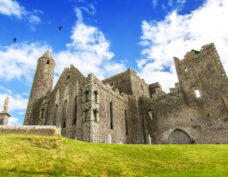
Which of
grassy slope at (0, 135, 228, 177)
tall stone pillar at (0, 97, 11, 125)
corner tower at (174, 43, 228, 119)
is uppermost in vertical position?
corner tower at (174, 43, 228, 119)

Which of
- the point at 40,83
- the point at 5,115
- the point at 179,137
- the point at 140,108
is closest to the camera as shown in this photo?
the point at 5,115

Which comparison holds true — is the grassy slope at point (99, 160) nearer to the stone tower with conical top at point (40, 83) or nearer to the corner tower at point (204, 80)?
the corner tower at point (204, 80)

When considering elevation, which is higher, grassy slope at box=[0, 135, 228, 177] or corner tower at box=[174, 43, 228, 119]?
corner tower at box=[174, 43, 228, 119]

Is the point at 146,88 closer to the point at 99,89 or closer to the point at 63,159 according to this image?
the point at 99,89

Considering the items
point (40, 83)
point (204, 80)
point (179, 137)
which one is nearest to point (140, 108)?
point (179, 137)

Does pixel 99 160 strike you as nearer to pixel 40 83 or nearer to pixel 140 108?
pixel 140 108

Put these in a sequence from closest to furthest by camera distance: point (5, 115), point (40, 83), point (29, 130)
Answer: point (29, 130)
point (5, 115)
point (40, 83)

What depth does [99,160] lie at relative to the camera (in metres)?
12.1

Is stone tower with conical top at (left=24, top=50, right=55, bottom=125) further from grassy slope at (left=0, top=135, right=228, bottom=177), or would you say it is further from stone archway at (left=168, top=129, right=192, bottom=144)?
stone archway at (left=168, top=129, right=192, bottom=144)

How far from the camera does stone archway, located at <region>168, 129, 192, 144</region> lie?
26594 millimetres

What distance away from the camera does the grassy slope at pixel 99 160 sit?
10.2 meters

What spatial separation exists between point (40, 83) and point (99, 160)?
25.2m

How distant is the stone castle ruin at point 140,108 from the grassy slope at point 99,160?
7713 millimetres

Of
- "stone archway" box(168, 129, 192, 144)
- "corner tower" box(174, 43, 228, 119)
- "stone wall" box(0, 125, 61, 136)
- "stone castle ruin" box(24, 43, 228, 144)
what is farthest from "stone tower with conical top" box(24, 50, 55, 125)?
"corner tower" box(174, 43, 228, 119)
